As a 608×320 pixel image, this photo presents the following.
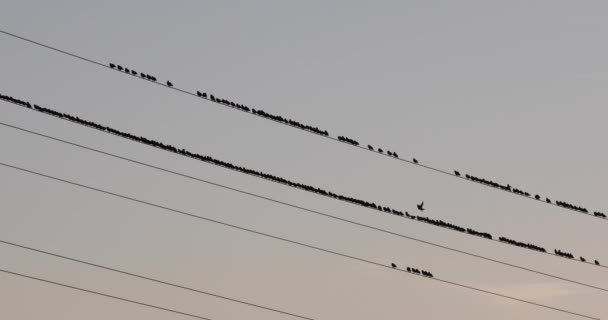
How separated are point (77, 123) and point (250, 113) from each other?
12.4 metres

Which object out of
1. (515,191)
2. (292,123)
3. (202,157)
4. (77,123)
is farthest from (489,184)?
(77,123)

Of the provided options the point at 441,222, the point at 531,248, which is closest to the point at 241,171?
the point at 441,222

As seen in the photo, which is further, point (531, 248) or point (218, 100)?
point (531, 248)

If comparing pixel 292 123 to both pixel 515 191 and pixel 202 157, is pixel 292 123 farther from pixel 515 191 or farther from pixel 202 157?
pixel 515 191

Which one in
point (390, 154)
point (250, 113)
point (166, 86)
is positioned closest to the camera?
point (166, 86)

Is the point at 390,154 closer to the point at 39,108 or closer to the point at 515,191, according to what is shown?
the point at 515,191

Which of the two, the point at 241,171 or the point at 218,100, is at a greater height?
the point at 218,100

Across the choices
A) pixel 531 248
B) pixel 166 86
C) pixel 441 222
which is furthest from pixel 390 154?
pixel 166 86

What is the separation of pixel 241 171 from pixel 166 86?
8916 millimetres

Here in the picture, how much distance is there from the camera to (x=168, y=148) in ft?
347

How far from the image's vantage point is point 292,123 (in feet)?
350

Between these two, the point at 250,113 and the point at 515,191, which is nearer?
the point at 250,113

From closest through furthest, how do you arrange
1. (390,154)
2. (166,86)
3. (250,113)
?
(166,86)
(250,113)
(390,154)

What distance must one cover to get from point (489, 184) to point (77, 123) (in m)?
33.0
